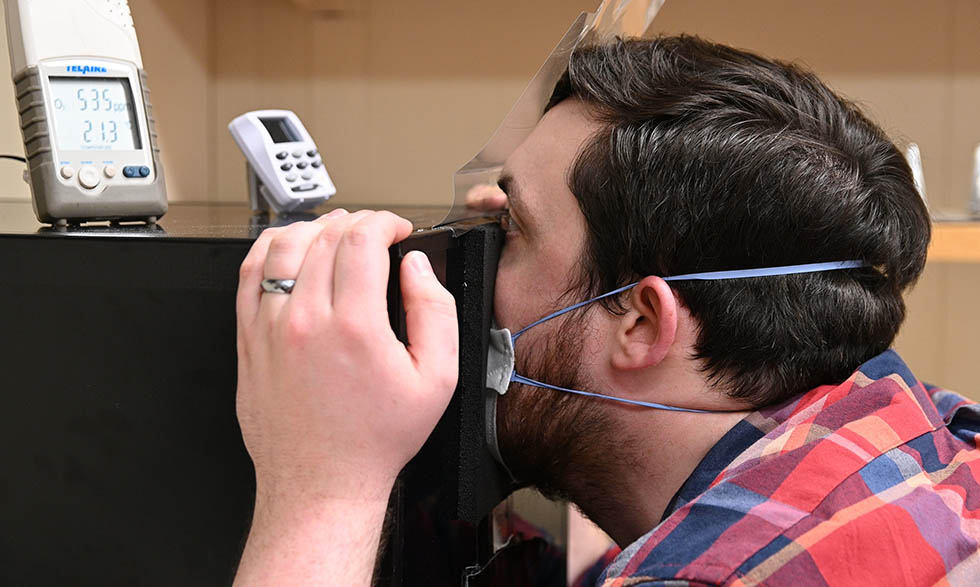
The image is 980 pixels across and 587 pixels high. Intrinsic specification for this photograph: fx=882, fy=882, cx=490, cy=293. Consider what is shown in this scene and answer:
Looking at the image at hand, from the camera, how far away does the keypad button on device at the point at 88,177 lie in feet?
2.16

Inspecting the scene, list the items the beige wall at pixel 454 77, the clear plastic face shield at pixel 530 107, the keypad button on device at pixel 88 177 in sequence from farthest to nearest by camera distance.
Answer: the beige wall at pixel 454 77 < the clear plastic face shield at pixel 530 107 < the keypad button on device at pixel 88 177

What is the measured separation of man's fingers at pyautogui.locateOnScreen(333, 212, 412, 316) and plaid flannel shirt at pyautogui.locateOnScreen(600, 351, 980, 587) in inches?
8.8

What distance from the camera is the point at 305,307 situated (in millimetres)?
533

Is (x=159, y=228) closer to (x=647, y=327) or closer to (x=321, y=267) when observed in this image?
(x=321, y=267)

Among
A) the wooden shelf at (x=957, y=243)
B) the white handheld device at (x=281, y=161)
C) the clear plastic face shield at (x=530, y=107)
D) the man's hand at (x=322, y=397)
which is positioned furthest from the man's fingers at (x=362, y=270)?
the wooden shelf at (x=957, y=243)

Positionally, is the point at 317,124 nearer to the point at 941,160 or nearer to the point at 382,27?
the point at 382,27

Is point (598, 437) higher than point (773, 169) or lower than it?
lower

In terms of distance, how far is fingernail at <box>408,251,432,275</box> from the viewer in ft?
1.86

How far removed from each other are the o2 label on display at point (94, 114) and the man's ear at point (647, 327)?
420 mm

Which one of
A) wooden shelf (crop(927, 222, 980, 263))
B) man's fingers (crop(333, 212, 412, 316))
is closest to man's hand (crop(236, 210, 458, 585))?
man's fingers (crop(333, 212, 412, 316))

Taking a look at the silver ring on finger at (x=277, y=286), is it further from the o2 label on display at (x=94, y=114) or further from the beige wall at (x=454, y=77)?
the beige wall at (x=454, y=77)

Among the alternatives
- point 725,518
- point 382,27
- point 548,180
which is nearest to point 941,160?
point 382,27

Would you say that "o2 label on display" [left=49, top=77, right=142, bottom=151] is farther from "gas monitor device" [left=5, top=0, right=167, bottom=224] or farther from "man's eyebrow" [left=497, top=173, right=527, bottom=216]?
"man's eyebrow" [left=497, top=173, right=527, bottom=216]

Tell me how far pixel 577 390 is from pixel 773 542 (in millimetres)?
249
